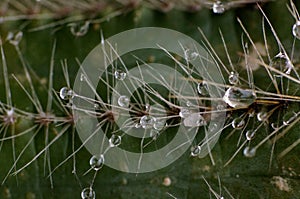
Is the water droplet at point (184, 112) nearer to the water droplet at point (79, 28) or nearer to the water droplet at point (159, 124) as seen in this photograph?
the water droplet at point (159, 124)

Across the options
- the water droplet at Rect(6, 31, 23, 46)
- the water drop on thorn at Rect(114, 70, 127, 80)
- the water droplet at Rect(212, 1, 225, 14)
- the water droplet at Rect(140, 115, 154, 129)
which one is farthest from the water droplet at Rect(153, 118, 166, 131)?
the water droplet at Rect(6, 31, 23, 46)

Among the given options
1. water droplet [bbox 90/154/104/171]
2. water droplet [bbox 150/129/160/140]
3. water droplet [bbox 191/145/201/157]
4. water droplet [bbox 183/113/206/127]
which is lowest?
water droplet [bbox 90/154/104/171]

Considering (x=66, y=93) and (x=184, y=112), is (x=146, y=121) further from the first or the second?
(x=66, y=93)

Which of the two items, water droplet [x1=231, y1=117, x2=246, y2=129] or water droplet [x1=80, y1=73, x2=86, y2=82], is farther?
water droplet [x1=80, y1=73, x2=86, y2=82]

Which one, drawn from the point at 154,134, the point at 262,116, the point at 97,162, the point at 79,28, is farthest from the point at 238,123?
the point at 79,28

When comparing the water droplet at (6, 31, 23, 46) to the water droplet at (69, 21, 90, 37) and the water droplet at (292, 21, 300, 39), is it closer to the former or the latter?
the water droplet at (69, 21, 90, 37)
